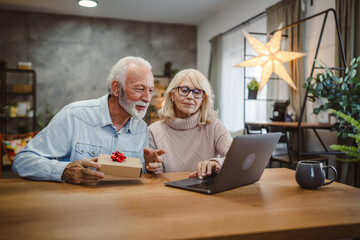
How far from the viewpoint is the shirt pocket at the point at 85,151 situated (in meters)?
1.60

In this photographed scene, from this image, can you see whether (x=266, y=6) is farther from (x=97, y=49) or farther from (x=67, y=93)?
(x=67, y=93)

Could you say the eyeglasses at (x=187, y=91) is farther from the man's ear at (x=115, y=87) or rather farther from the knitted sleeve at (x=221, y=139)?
the man's ear at (x=115, y=87)

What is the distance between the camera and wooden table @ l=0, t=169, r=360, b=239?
2.44 ft

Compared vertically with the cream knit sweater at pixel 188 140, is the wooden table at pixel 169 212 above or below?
below

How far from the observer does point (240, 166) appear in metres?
1.15

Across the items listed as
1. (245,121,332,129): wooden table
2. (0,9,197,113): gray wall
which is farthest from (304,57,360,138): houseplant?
(0,9,197,113): gray wall

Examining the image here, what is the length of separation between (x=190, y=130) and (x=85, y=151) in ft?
2.29

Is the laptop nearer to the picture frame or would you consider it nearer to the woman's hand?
the woman's hand

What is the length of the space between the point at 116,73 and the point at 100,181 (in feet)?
2.41

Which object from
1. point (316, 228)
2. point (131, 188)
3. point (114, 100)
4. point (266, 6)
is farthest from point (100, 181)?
point (266, 6)

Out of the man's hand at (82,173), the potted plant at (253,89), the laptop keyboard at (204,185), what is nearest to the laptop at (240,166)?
the laptop keyboard at (204,185)

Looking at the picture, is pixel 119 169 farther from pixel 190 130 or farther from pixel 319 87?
pixel 319 87

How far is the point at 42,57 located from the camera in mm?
6516

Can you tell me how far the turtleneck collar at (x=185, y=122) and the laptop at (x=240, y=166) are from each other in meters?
0.70
